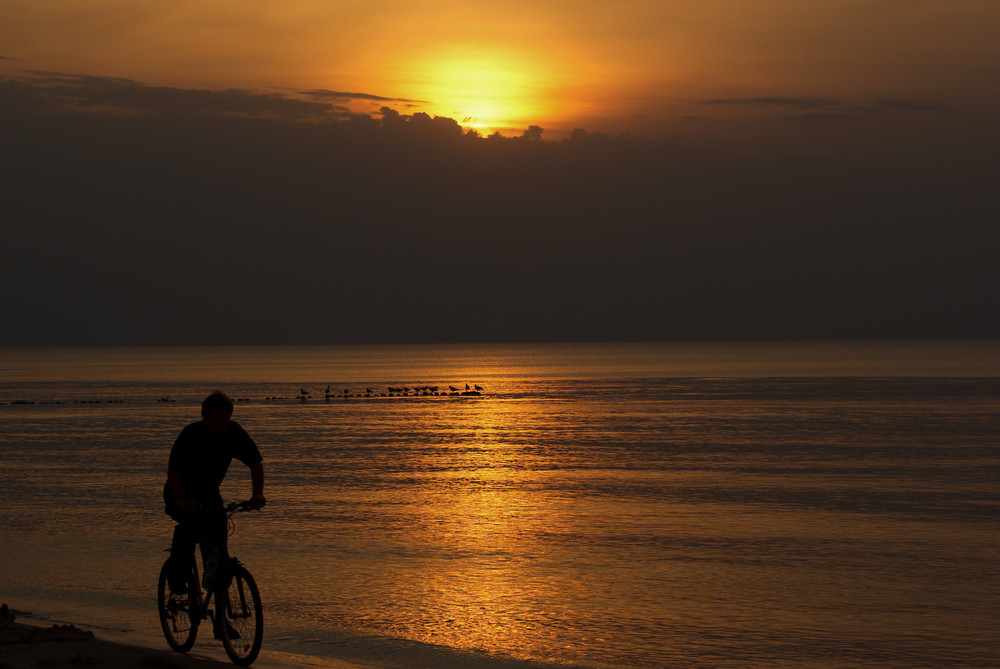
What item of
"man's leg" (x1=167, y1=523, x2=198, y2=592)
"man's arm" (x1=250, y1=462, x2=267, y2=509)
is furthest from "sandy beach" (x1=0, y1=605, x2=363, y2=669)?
"man's arm" (x1=250, y1=462, x2=267, y2=509)

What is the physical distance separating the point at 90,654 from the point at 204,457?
2358 millimetres

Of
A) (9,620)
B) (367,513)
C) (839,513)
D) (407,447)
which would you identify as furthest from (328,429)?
(9,620)

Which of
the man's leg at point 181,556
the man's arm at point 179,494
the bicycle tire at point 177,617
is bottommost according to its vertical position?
the bicycle tire at point 177,617

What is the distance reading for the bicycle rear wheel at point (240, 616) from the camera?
10.3m

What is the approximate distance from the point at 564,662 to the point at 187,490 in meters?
4.41

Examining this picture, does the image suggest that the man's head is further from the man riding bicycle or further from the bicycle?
the bicycle

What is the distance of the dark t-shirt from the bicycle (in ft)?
1.05

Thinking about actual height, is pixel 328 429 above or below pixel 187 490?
below

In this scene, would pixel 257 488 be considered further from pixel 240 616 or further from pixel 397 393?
pixel 397 393

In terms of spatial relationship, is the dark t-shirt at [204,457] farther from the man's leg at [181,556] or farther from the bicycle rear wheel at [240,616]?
the bicycle rear wheel at [240,616]

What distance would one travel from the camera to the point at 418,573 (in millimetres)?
16312

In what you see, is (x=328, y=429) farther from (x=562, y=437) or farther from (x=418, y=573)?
(x=418, y=573)

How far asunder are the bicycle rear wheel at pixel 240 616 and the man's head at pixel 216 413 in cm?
142

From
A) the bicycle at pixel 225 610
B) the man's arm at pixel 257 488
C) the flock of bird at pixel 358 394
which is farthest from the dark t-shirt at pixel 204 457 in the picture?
the flock of bird at pixel 358 394
